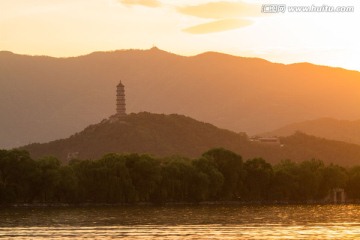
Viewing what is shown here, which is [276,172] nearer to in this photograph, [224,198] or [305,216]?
[224,198]

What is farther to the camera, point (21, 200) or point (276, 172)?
point (276, 172)

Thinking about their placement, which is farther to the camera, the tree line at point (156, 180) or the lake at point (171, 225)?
the tree line at point (156, 180)

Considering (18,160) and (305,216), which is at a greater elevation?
(18,160)

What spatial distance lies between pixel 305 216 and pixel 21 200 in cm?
4385

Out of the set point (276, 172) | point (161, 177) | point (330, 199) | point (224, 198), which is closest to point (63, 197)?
point (161, 177)

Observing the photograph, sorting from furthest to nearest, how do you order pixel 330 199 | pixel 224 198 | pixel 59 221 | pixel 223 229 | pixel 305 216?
pixel 330 199
pixel 224 198
pixel 305 216
pixel 59 221
pixel 223 229

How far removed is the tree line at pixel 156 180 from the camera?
135875mm

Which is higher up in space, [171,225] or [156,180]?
[156,180]

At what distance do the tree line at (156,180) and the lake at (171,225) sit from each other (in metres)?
15.0

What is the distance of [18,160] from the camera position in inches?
5394

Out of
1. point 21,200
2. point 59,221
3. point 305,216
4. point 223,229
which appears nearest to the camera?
point 223,229

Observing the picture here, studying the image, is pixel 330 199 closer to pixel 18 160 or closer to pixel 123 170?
pixel 123 170

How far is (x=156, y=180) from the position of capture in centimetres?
14300

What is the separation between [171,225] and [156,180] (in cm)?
5164
